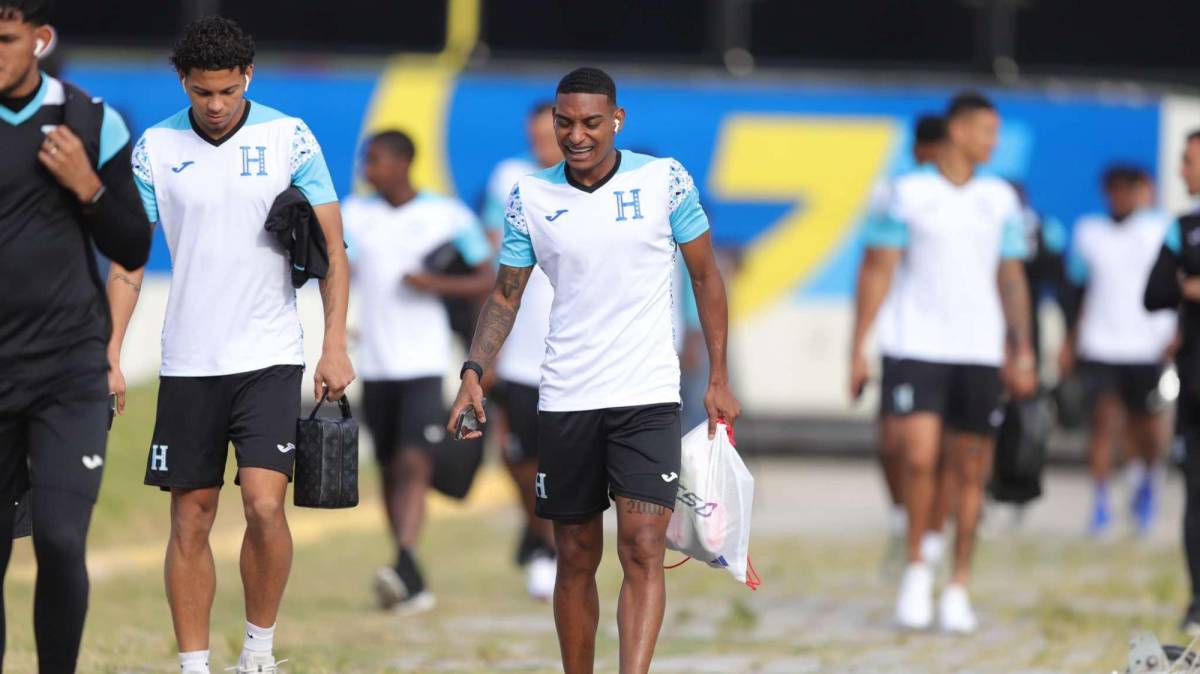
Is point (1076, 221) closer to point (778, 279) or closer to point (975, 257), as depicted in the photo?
point (778, 279)

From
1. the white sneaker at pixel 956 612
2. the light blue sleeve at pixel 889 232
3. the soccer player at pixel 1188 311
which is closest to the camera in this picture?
the soccer player at pixel 1188 311

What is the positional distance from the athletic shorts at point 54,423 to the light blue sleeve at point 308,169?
987mm

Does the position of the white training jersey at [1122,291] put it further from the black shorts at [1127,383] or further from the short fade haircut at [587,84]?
the short fade haircut at [587,84]

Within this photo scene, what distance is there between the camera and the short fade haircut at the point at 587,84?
21.2 feet

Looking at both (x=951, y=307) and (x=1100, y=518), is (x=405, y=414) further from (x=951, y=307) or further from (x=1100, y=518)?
(x=1100, y=518)

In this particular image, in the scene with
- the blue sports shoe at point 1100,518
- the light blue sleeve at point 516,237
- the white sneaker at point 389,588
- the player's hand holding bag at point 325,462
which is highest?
the light blue sleeve at point 516,237

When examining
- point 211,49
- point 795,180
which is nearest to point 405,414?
point 211,49

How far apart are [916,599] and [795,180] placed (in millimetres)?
8614

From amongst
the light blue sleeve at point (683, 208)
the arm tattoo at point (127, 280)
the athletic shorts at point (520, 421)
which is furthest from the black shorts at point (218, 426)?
the athletic shorts at point (520, 421)

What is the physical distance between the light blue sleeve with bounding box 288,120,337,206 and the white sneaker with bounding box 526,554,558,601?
13.3ft

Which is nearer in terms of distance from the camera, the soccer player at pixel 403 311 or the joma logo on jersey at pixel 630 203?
the joma logo on jersey at pixel 630 203

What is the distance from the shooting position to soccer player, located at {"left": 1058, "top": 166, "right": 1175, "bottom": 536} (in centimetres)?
1421

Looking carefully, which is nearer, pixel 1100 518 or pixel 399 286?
pixel 399 286

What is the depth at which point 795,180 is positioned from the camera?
58.0ft
